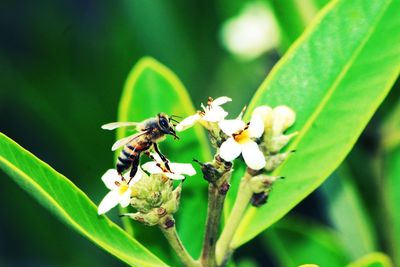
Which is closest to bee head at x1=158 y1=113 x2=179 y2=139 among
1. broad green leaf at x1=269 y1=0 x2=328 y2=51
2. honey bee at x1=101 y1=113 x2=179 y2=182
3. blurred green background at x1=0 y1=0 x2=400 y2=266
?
honey bee at x1=101 y1=113 x2=179 y2=182

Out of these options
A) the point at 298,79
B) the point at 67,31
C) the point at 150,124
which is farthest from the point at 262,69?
the point at 150,124

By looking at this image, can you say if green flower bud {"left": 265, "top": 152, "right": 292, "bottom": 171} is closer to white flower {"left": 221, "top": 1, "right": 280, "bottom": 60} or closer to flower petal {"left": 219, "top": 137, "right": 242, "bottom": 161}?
flower petal {"left": 219, "top": 137, "right": 242, "bottom": 161}

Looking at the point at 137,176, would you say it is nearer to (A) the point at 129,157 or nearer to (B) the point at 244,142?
(A) the point at 129,157

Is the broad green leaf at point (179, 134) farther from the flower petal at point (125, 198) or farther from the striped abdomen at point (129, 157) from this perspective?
the flower petal at point (125, 198)

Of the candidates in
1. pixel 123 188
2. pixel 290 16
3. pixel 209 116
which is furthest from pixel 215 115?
pixel 290 16

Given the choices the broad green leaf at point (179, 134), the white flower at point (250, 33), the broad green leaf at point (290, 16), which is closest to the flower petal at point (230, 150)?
the broad green leaf at point (179, 134)
